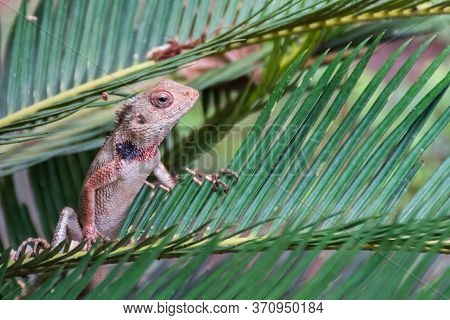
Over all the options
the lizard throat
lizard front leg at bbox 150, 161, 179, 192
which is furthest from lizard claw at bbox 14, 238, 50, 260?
the lizard throat

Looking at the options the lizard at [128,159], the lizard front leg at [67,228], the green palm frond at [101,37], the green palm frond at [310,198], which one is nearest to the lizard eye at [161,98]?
the lizard at [128,159]

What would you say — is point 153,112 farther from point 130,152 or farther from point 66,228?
point 66,228

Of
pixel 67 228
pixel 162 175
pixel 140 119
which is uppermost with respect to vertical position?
pixel 140 119

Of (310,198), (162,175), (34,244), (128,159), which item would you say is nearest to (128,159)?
(128,159)

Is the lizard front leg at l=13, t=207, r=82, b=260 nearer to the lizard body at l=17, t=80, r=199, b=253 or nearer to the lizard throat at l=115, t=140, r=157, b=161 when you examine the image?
the lizard body at l=17, t=80, r=199, b=253

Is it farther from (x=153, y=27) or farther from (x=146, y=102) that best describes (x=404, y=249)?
(x=146, y=102)

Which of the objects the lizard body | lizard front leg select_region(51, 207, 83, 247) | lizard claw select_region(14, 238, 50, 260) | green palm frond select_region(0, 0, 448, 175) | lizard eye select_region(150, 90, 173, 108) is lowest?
lizard front leg select_region(51, 207, 83, 247)
